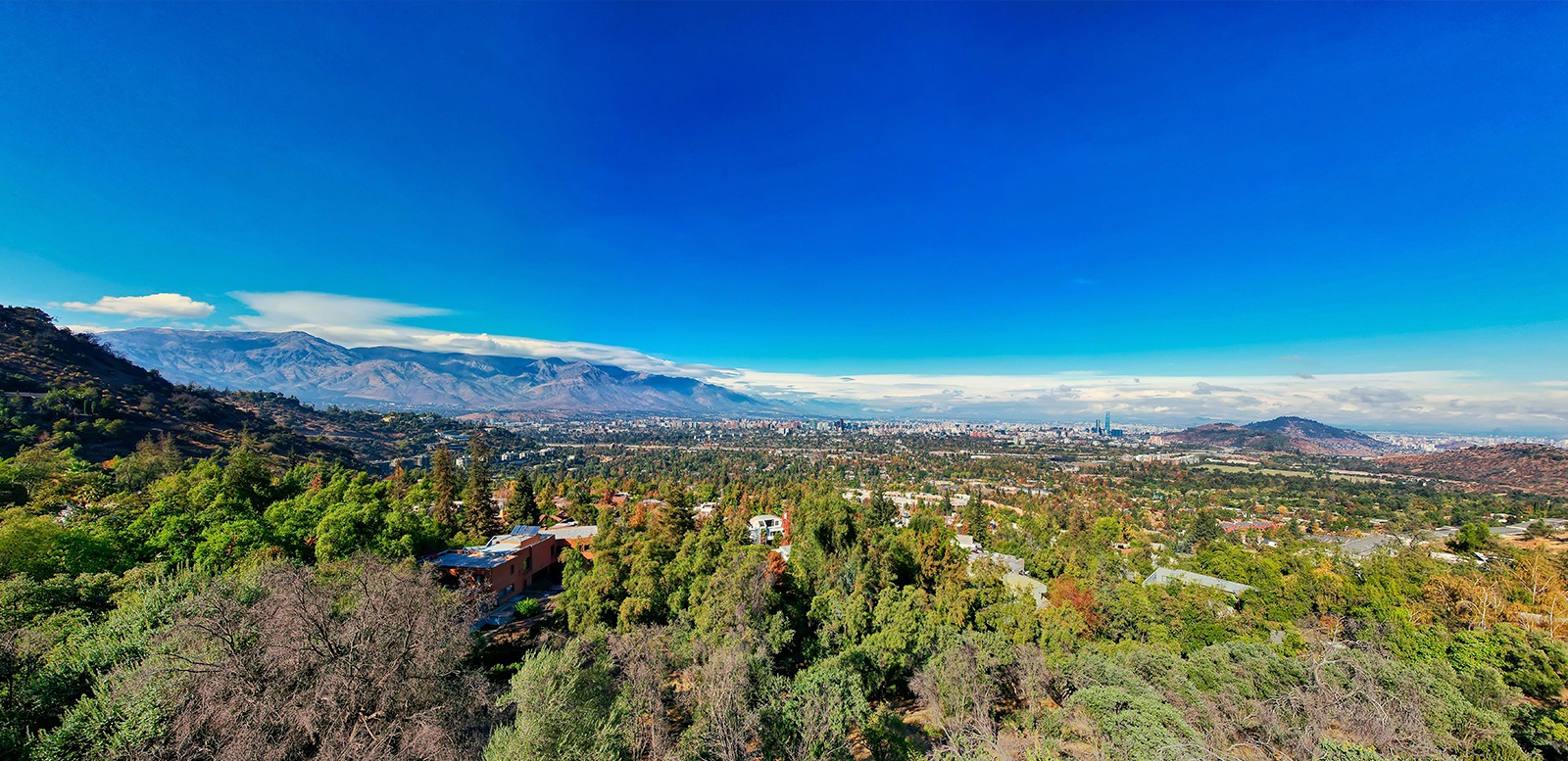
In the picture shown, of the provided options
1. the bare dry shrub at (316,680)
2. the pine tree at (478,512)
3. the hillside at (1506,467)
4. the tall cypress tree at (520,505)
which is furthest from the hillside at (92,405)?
the hillside at (1506,467)

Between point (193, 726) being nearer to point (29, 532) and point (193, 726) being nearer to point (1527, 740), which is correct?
point (29, 532)

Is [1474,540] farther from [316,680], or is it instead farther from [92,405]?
[92,405]

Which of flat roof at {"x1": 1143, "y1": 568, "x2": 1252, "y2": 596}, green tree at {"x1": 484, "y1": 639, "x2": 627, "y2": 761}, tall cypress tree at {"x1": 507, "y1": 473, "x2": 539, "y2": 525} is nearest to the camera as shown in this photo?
green tree at {"x1": 484, "y1": 639, "x2": 627, "y2": 761}

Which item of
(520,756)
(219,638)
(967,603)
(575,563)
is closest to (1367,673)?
(967,603)

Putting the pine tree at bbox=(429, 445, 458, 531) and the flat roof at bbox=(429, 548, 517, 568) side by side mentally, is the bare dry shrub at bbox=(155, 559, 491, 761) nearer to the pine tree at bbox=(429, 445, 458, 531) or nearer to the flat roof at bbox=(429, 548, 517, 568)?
the flat roof at bbox=(429, 548, 517, 568)

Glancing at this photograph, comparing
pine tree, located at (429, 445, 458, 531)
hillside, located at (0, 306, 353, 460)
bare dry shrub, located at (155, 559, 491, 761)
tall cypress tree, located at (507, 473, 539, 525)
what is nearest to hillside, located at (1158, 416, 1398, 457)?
tall cypress tree, located at (507, 473, 539, 525)

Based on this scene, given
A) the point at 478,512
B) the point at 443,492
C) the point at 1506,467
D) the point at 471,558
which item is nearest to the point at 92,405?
the point at 443,492
